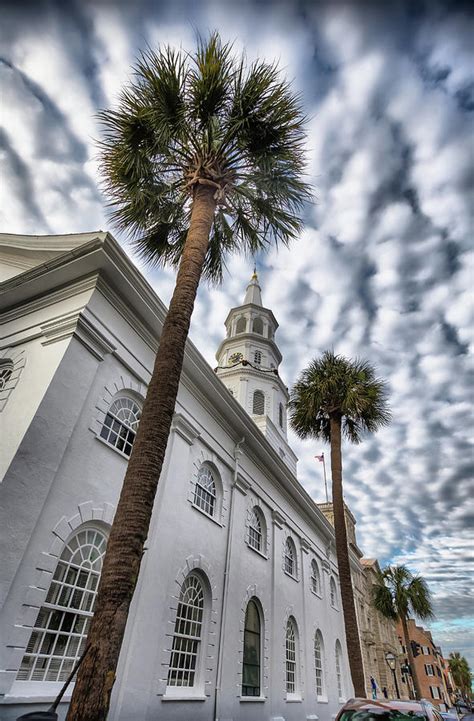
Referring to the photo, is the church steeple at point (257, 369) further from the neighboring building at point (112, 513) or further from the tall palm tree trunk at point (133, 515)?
the tall palm tree trunk at point (133, 515)

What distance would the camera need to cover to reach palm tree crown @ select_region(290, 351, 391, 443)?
55.2 feet

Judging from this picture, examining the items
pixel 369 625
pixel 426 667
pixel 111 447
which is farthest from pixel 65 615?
pixel 426 667

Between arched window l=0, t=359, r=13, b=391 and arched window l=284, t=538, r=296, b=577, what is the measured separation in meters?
14.7

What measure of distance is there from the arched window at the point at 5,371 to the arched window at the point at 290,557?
14.7 meters

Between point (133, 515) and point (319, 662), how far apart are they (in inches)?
809

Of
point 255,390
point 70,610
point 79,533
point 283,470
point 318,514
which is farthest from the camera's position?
point 255,390

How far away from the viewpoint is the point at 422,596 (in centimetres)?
3119

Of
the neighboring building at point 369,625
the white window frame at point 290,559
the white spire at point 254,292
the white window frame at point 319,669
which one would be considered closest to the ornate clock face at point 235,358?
the white spire at point 254,292

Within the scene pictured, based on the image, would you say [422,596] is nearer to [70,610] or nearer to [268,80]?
[70,610]

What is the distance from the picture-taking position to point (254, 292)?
31344 millimetres

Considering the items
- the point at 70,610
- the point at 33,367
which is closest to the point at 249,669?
the point at 70,610

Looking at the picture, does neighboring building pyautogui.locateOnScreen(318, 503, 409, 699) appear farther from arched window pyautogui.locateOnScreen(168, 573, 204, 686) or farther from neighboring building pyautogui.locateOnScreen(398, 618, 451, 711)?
neighboring building pyautogui.locateOnScreen(398, 618, 451, 711)

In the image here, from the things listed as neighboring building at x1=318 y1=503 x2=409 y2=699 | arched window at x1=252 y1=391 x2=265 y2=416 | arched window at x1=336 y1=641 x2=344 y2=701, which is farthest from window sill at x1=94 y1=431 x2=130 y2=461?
neighboring building at x1=318 y1=503 x2=409 y2=699

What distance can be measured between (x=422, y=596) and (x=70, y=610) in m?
32.5
